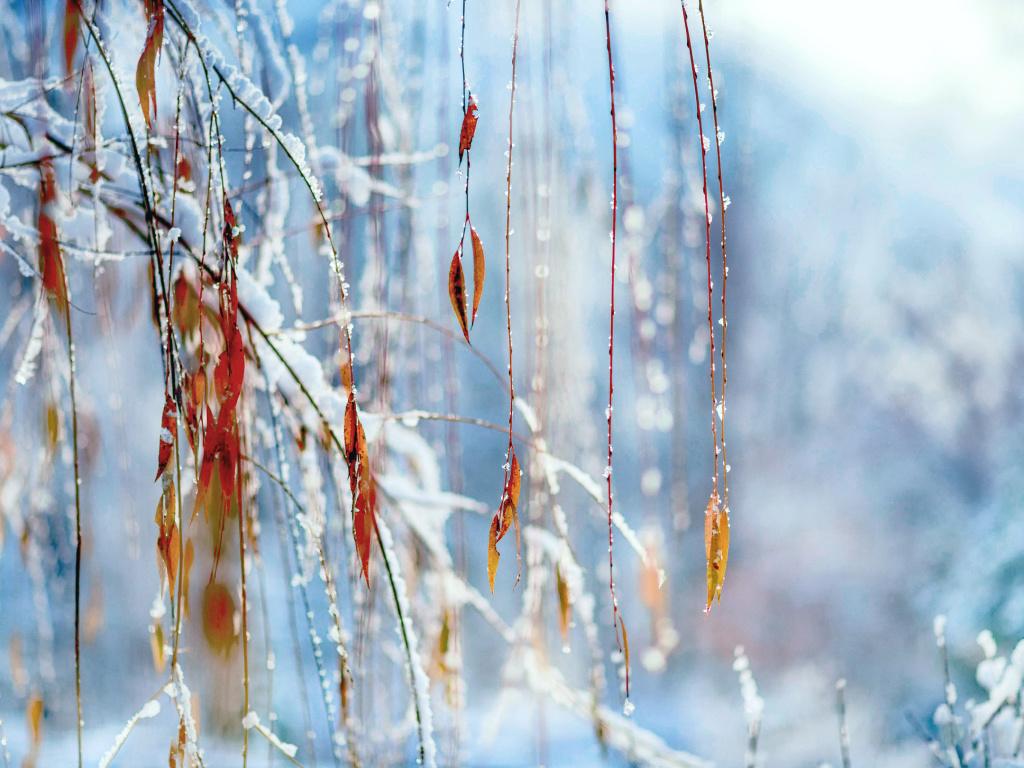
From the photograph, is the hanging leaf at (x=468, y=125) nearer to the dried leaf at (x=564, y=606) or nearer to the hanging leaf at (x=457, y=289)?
the hanging leaf at (x=457, y=289)

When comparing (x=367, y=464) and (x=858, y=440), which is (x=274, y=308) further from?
(x=858, y=440)

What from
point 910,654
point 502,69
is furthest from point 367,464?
point 910,654

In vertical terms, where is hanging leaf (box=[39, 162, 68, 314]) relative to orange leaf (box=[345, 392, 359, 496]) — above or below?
above

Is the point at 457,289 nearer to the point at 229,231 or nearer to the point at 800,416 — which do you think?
the point at 229,231

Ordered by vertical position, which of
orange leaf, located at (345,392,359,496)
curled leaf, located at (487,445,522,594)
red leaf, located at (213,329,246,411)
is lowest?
curled leaf, located at (487,445,522,594)

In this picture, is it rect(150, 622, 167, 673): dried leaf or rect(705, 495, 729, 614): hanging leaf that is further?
rect(150, 622, 167, 673): dried leaf

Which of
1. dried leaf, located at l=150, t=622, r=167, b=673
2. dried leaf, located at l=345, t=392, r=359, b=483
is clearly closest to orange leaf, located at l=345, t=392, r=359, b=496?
dried leaf, located at l=345, t=392, r=359, b=483

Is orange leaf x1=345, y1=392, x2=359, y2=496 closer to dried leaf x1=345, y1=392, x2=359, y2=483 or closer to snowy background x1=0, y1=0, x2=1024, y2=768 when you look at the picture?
dried leaf x1=345, y1=392, x2=359, y2=483

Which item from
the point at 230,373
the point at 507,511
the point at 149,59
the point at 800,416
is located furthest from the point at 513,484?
the point at 800,416
